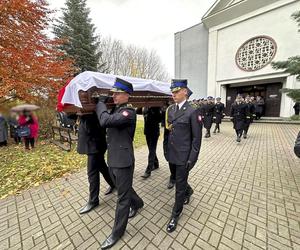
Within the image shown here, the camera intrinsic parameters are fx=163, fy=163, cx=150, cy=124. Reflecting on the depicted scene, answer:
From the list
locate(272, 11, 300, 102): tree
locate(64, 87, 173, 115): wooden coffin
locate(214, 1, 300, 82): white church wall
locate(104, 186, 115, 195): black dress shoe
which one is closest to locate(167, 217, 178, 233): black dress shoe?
locate(104, 186, 115, 195): black dress shoe

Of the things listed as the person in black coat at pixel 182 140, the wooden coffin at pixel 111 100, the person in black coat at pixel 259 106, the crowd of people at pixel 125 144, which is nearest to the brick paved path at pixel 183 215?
the crowd of people at pixel 125 144

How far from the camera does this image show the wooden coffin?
6.67 feet

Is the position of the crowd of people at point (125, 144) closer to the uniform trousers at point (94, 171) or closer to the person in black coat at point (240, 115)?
the uniform trousers at point (94, 171)

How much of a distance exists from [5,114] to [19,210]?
9.95 feet

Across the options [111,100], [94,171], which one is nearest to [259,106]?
[111,100]

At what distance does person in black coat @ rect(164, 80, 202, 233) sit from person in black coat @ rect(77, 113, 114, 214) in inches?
45.1

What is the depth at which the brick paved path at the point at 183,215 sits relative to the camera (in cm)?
205

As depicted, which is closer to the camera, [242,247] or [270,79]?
[242,247]

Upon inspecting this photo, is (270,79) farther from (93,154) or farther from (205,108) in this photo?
(93,154)

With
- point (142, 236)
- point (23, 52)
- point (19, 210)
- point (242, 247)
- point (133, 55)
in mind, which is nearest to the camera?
point (242, 247)

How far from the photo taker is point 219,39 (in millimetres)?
16547

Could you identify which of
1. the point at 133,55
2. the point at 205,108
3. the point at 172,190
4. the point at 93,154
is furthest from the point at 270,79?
the point at 133,55

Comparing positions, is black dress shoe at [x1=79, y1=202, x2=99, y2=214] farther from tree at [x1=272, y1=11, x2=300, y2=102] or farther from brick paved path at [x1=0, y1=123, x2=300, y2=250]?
tree at [x1=272, y1=11, x2=300, y2=102]

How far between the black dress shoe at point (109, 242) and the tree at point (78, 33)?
15758 millimetres
